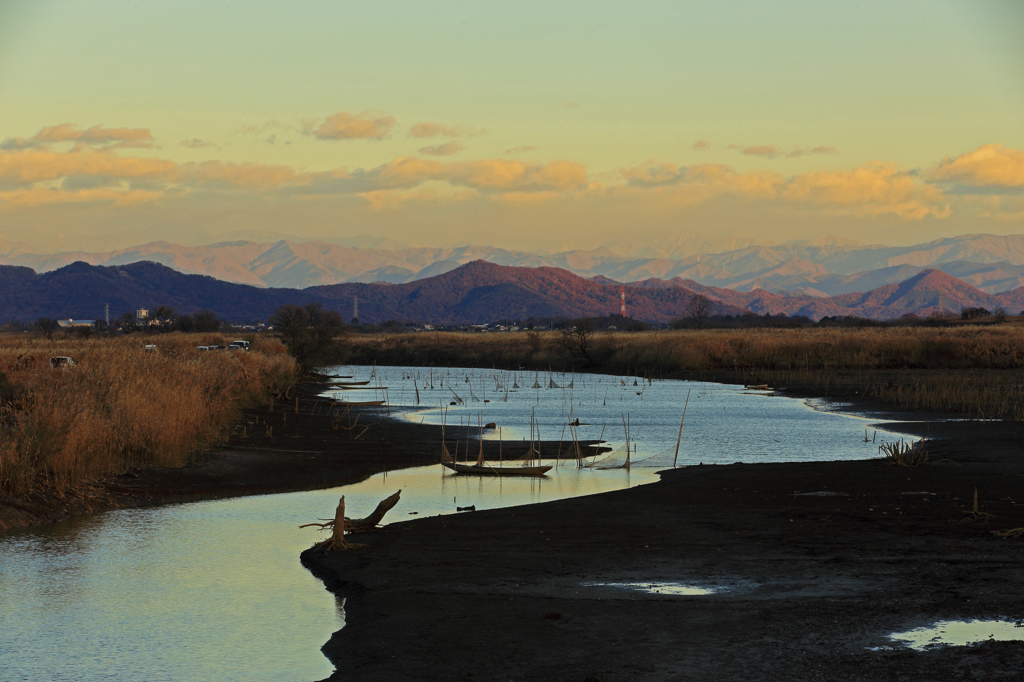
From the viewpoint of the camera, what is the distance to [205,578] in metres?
12.2

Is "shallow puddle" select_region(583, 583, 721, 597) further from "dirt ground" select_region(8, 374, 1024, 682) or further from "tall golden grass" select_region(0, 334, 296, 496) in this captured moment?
"tall golden grass" select_region(0, 334, 296, 496)

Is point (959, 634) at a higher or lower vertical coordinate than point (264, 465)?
higher

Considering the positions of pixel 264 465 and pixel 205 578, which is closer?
pixel 205 578

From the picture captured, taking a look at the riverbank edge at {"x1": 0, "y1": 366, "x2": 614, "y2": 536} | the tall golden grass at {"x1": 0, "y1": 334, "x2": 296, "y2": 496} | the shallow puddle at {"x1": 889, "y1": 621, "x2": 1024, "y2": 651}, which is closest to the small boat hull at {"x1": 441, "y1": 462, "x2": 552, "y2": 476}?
the riverbank edge at {"x1": 0, "y1": 366, "x2": 614, "y2": 536}

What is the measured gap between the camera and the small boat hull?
2103cm

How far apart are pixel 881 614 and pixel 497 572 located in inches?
164

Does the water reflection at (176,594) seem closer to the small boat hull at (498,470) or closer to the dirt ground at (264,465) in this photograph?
the dirt ground at (264,465)

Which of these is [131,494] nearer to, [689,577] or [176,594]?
[176,594]

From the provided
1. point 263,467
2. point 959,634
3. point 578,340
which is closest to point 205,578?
point 959,634

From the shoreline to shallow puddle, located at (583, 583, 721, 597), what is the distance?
0.14 metres

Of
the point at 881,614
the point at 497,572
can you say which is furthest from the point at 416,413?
the point at 881,614

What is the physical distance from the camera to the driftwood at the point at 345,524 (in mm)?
13133

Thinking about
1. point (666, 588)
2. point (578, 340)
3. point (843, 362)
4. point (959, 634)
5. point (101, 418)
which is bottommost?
point (666, 588)

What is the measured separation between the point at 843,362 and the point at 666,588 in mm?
60226
